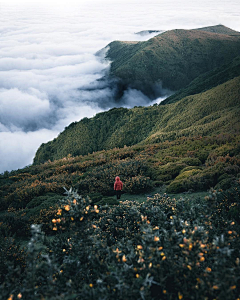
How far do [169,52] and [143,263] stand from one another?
15444 centimetres

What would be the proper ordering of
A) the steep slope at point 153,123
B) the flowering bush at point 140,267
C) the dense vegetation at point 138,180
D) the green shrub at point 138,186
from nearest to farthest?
the flowering bush at point 140,267 < the dense vegetation at point 138,180 < the green shrub at point 138,186 < the steep slope at point 153,123

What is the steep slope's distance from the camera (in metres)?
30.1

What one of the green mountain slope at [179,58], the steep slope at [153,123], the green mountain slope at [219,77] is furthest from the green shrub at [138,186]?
the green mountain slope at [179,58]

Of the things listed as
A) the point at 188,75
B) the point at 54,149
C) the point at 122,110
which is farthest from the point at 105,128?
the point at 188,75

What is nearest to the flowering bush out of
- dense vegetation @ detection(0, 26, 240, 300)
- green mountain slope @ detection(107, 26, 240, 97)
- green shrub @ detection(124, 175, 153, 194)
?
dense vegetation @ detection(0, 26, 240, 300)

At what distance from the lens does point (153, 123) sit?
49.8 m

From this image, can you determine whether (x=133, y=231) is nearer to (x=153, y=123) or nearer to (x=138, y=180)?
(x=138, y=180)

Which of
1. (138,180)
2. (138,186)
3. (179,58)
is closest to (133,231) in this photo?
(138,186)

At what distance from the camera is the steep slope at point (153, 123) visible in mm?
30056

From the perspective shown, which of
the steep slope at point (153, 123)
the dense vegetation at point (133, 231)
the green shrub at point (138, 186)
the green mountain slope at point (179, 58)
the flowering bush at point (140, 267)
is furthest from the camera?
the green mountain slope at point (179, 58)

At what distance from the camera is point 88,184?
13055mm

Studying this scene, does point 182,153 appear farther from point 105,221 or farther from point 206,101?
point 206,101

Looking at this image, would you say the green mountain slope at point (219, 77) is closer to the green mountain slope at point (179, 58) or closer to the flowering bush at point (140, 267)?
the green mountain slope at point (179, 58)

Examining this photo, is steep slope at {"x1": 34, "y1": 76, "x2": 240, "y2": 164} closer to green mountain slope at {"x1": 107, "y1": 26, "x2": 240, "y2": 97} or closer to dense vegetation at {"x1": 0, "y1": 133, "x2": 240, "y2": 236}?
dense vegetation at {"x1": 0, "y1": 133, "x2": 240, "y2": 236}
